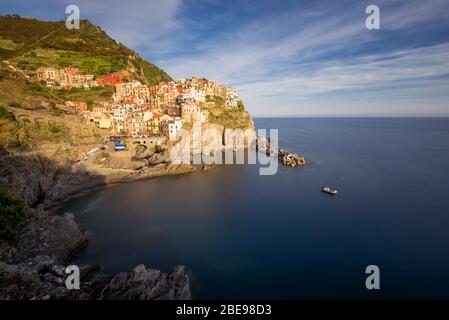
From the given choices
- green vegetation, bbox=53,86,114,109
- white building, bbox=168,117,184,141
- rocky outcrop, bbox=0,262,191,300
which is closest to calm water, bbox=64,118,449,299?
rocky outcrop, bbox=0,262,191,300

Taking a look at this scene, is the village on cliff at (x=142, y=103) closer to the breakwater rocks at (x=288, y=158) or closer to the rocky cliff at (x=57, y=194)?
the rocky cliff at (x=57, y=194)

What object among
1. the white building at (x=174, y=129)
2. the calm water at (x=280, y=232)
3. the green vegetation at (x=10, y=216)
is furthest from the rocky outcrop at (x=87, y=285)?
the white building at (x=174, y=129)

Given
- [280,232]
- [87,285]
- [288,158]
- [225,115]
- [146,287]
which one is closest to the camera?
[146,287]

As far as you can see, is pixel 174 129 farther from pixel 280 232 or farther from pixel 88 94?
pixel 280 232

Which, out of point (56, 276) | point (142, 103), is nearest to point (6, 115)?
point (56, 276)

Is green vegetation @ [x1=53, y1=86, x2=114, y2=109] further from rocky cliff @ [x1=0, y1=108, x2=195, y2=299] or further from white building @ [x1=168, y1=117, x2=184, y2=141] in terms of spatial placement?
white building @ [x1=168, y1=117, x2=184, y2=141]
